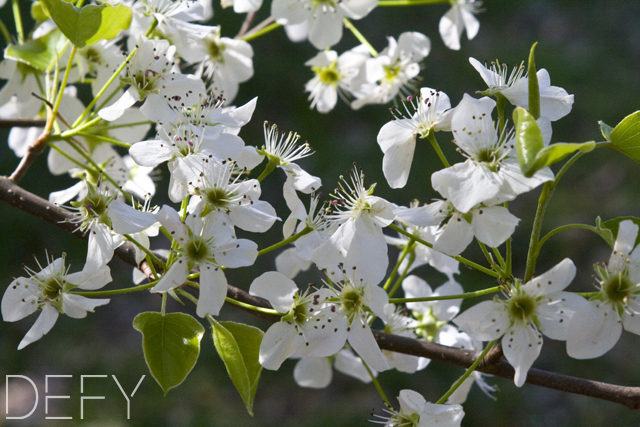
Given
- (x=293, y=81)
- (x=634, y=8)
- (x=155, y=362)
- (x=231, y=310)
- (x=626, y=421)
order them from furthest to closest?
1. (x=634, y=8)
2. (x=293, y=81)
3. (x=231, y=310)
4. (x=626, y=421)
5. (x=155, y=362)

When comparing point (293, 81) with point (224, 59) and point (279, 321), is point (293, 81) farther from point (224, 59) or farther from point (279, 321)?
point (279, 321)

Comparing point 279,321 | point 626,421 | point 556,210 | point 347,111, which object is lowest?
point 626,421

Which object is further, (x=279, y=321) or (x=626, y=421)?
(x=626, y=421)

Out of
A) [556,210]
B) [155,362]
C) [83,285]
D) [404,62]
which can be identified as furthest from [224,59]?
[556,210]

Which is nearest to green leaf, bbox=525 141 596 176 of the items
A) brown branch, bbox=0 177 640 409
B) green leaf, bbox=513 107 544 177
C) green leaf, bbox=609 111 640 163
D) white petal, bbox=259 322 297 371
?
green leaf, bbox=513 107 544 177

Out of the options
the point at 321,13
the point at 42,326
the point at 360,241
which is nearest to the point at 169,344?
the point at 42,326

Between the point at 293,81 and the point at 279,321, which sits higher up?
the point at 279,321

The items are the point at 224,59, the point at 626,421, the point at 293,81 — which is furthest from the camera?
the point at 293,81

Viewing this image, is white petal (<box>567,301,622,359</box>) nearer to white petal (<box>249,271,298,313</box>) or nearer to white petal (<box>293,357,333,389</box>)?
white petal (<box>249,271,298,313</box>)
